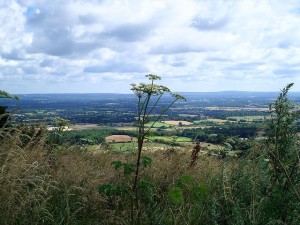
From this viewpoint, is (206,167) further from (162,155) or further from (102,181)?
(102,181)

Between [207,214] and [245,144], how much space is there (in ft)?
7.58

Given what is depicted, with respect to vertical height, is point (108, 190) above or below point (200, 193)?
above

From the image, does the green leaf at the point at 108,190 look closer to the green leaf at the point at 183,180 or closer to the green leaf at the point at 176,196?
the green leaf at the point at 176,196

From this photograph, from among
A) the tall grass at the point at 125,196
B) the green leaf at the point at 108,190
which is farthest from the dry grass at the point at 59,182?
the green leaf at the point at 108,190

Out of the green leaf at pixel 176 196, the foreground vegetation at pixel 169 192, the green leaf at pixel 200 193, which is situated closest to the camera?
the foreground vegetation at pixel 169 192

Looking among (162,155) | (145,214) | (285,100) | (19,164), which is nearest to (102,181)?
(145,214)

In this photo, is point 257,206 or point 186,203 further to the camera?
point 186,203

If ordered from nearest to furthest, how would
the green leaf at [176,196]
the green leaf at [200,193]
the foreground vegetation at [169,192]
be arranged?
the foreground vegetation at [169,192] < the green leaf at [176,196] < the green leaf at [200,193]

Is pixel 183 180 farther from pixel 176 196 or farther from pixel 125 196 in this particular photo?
pixel 125 196

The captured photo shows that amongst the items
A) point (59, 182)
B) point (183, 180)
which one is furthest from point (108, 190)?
point (59, 182)

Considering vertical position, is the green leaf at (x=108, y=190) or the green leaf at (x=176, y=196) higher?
the green leaf at (x=108, y=190)

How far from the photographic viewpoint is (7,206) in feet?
13.3

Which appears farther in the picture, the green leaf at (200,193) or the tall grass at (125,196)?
the green leaf at (200,193)

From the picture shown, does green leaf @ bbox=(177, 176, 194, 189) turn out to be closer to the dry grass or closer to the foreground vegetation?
the foreground vegetation
